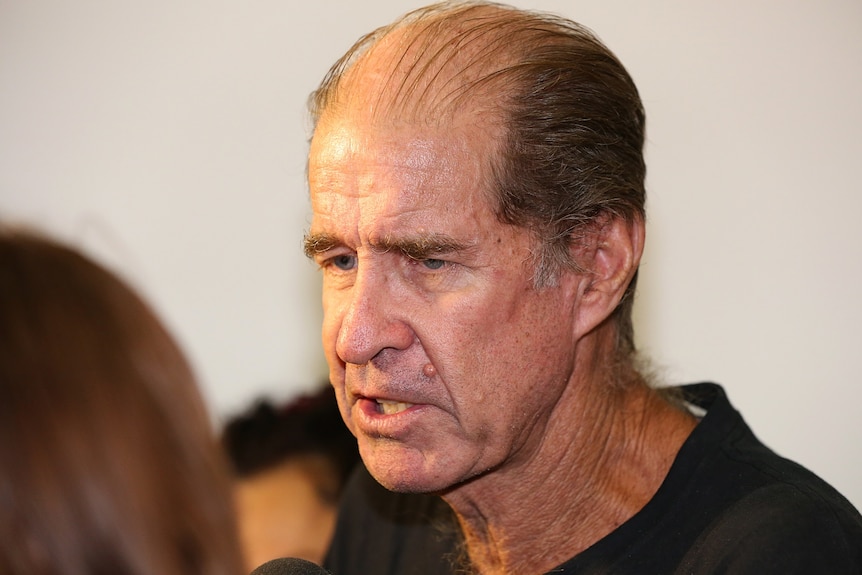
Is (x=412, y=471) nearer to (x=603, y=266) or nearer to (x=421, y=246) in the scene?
(x=421, y=246)

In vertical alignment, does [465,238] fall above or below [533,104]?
below

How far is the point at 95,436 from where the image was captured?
934mm

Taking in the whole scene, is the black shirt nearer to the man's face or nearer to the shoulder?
the shoulder

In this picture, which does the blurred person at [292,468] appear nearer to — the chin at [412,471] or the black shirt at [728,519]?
the black shirt at [728,519]

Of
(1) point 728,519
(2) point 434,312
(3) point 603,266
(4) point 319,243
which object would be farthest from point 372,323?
(1) point 728,519

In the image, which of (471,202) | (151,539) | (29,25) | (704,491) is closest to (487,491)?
(704,491)

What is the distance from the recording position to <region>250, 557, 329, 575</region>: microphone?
1188 millimetres

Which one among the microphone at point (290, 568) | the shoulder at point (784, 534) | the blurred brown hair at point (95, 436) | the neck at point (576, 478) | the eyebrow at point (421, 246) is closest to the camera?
the blurred brown hair at point (95, 436)

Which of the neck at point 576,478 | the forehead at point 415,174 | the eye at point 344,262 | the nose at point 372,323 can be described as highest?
the forehead at point 415,174

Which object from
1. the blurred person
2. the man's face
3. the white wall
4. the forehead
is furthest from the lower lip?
the blurred person

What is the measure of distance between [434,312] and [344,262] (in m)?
0.21

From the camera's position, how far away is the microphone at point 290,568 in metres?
1.19

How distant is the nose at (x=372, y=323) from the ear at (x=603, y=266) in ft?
1.01

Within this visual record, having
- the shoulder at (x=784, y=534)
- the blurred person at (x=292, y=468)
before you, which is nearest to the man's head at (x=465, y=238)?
the shoulder at (x=784, y=534)
